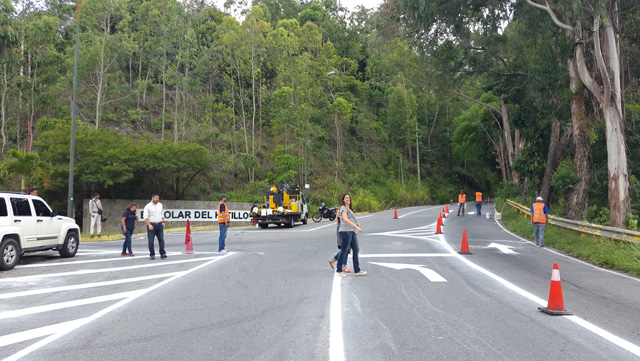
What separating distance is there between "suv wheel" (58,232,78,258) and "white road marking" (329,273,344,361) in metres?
8.89

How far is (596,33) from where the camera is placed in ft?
53.3

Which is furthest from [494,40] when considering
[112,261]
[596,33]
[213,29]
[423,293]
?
[213,29]

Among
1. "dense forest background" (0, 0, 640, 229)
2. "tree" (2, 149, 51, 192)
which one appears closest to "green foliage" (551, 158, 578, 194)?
"dense forest background" (0, 0, 640, 229)

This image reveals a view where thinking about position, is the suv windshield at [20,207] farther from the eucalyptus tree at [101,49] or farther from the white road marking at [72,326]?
the eucalyptus tree at [101,49]

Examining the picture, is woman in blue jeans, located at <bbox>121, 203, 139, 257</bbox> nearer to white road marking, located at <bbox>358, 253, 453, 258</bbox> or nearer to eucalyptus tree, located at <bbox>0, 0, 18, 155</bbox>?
white road marking, located at <bbox>358, 253, 453, 258</bbox>

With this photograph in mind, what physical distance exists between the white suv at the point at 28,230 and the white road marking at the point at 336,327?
8150 millimetres

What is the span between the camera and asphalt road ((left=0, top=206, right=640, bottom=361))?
204 inches

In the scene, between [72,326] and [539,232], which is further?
[539,232]

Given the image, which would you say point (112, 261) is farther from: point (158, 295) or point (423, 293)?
point (423, 293)

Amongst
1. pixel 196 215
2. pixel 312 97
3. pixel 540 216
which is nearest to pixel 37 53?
pixel 196 215

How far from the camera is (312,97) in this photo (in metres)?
48.4

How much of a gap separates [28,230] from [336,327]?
9.70 m

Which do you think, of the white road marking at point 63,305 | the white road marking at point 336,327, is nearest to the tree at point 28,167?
the white road marking at point 63,305

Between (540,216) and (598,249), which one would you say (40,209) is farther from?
(540,216)
